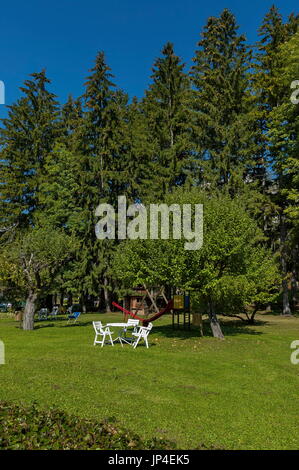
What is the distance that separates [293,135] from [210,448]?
25588 millimetres

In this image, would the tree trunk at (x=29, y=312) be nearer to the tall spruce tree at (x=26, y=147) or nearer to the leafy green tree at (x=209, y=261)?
the leafy green tree at (x=209, y=261)

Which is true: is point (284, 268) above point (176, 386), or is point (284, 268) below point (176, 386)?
above

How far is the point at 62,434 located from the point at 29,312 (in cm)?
1425

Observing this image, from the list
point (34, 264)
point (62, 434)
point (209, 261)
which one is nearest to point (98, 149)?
point (34, 264)

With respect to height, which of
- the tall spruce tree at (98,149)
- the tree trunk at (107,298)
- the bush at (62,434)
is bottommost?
the tree trunk at (107,298)

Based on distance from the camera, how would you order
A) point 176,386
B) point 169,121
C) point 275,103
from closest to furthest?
point 176,386 < point 275,103 < point 169,121

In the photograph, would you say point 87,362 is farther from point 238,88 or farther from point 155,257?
point 238,88

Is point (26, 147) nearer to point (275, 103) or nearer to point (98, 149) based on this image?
point (98, 149)

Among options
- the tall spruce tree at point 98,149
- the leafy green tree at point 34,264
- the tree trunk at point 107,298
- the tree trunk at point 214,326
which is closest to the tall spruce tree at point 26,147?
the tall spruce tree at point 98,149

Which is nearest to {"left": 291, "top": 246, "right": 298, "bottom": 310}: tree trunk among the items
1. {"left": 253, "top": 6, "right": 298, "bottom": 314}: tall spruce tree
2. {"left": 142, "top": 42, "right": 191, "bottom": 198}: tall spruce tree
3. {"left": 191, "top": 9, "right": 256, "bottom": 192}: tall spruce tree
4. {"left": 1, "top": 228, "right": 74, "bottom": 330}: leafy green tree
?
{"left": 253, "top": 6, "right": 298, "bottom": 314}: tall spruce tree

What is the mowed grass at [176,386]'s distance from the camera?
564 cm

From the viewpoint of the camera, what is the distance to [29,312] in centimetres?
1808

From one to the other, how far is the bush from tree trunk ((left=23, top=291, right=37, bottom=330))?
A: 13071mm

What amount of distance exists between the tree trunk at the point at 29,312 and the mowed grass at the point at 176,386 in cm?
412
